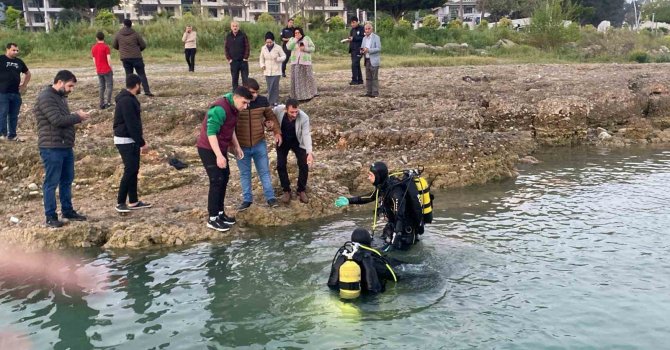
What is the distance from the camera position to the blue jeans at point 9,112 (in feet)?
35.9

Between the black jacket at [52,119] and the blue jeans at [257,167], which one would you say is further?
the blue jeans at [257,167]

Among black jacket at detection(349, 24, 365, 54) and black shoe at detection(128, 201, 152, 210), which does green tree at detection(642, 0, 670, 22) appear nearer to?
black jacket at detection(349, 24, 365, 54)

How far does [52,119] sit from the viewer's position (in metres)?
7.61

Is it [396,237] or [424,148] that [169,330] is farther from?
[424,148]

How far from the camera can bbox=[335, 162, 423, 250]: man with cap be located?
721cm

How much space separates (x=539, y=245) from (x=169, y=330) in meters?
4.93

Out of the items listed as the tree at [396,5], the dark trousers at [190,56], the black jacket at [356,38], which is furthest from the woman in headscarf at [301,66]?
the tree at [396,5]

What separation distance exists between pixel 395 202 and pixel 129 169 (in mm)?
3878

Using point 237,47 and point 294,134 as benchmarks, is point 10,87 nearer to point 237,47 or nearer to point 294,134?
point 237,47

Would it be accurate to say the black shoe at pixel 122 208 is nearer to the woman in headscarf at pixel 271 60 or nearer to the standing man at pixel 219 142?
the standing man at pixel 219 142

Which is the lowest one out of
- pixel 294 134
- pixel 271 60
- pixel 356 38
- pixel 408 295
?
pixel 408 295

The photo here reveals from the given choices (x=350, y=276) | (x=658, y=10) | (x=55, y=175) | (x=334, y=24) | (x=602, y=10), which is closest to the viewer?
(x=350, y=276)

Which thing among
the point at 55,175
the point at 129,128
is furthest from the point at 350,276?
the point at 55,175

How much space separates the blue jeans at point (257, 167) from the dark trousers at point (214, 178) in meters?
0.52
